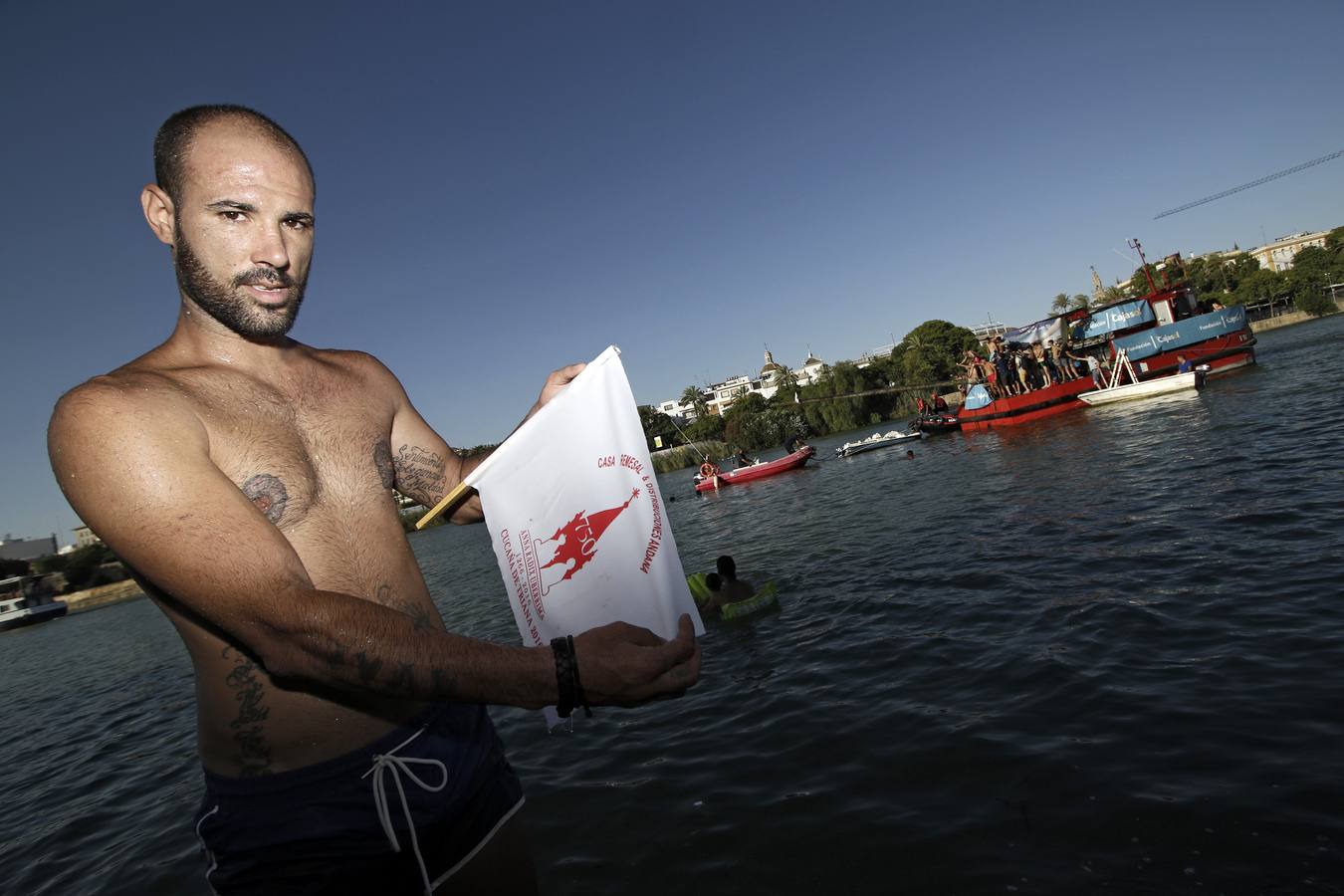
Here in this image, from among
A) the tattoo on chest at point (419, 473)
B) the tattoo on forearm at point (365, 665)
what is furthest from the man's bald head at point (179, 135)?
the tattoo on forearm at point (365, 665)

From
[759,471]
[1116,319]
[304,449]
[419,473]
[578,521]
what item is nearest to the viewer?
[304,449]

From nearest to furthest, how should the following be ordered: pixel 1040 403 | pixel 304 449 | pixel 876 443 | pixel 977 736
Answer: pixel 304 449
pixel 977 736
pixel 1040 403
pixel 876 443

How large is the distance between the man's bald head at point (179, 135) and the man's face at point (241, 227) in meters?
0.02

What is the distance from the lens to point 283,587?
1.54 metres

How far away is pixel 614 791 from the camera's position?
6254 mm

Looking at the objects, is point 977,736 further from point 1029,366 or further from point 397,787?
point 1029,366

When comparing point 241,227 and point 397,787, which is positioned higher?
point 241,227

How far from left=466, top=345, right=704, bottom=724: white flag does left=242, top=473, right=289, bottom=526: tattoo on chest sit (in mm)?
616

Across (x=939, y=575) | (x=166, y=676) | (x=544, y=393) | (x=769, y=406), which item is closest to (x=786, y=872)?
(x=544, y=393)

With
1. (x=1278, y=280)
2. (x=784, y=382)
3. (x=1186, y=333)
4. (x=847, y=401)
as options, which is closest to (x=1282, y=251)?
(x=1278, y=280)

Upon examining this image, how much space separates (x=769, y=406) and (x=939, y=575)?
255 feet

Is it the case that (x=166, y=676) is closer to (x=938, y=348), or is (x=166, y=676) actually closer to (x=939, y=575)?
(x=939, y=575)

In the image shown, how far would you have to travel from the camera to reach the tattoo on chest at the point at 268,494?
6.36 feet

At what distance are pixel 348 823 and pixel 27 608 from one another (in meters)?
88.5
